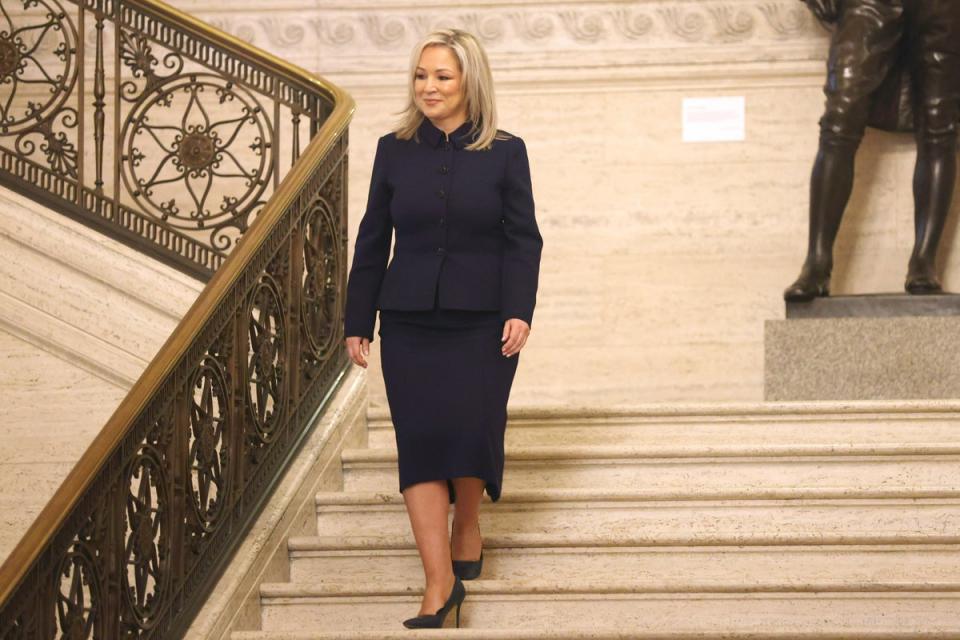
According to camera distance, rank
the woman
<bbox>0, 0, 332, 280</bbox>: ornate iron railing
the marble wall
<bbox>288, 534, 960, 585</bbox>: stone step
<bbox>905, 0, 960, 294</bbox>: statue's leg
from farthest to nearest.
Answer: the marble wall
<bbox>905, 0, 960, 294</bbox>: statue's leg
<bbox>0, 0, 332, 280</bbox>: ornate iron railing
<bbox>288, 534, 960, 585</bbox>: stone step
the woman

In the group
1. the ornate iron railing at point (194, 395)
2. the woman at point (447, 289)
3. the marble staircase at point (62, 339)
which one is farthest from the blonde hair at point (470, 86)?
the marble staircase at point (62, 339)

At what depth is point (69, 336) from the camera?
16.9 ft

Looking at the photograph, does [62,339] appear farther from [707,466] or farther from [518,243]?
[707,466]

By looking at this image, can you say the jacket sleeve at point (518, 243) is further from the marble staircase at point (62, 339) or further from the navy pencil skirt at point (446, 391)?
the marble staircase at point (62, 339)

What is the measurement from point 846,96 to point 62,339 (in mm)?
3763

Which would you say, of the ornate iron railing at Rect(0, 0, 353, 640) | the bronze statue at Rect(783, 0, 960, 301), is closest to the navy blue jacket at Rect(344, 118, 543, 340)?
the ornate iron railing at Rect(0, 0, 353, 640)

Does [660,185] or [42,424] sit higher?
[660,185]

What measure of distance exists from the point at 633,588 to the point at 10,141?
4.69 metres

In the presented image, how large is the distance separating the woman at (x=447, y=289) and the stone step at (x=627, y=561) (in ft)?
1.12

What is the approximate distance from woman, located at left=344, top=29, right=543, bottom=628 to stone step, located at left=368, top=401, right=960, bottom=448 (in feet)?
3.75

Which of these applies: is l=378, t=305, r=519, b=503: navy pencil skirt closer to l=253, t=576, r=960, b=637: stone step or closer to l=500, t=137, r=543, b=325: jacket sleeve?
l=500, t=137, r=543, b=325: jacket sleeve

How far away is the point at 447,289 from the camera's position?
12.5 feet

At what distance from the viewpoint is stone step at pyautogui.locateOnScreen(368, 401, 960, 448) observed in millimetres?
4906

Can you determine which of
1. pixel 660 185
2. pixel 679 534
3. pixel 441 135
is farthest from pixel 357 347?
pixel 660 185
